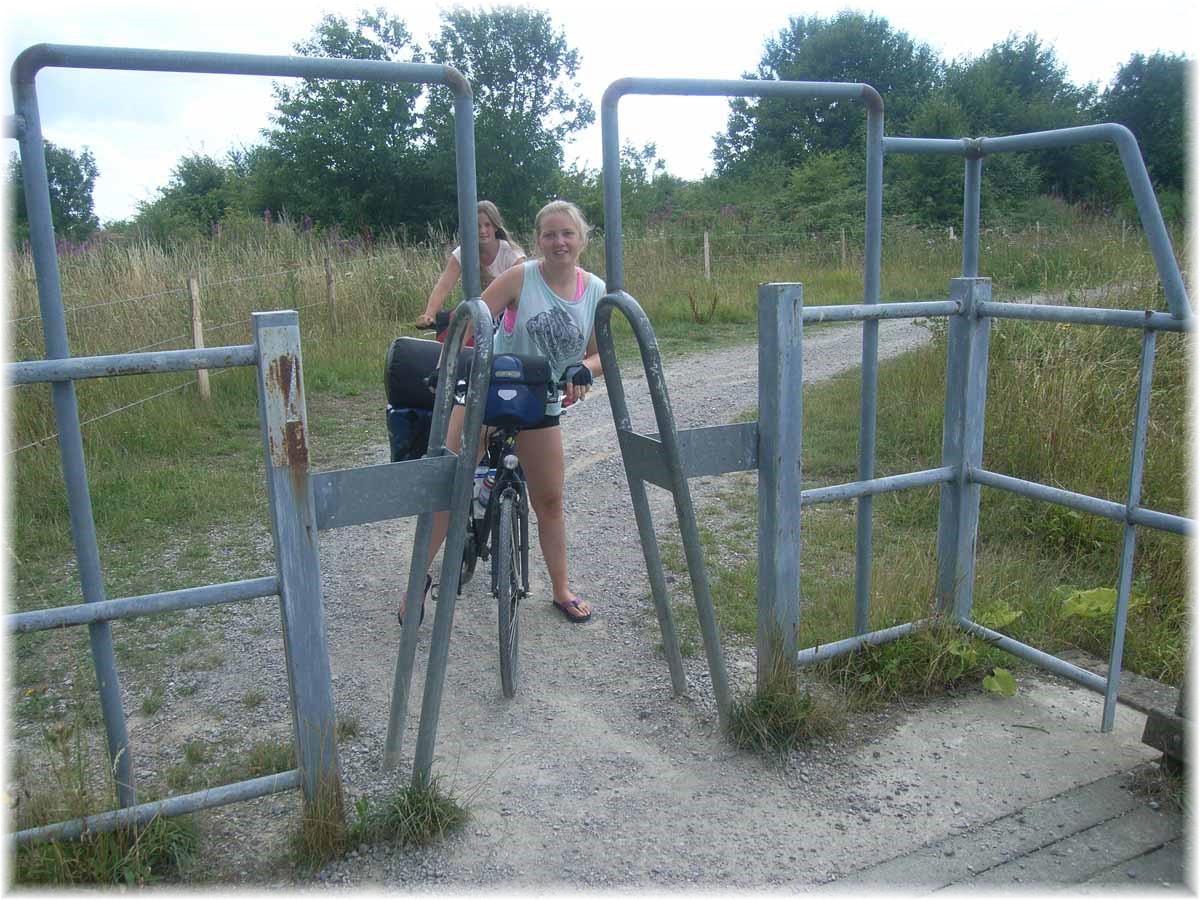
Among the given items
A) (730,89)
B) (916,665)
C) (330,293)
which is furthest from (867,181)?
(330,293)

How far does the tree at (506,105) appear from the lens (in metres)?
26.3

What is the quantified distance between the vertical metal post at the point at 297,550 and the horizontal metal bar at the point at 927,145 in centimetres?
203

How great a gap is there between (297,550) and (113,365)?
0.61 meters

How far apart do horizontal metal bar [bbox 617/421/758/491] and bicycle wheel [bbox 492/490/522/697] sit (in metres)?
0.67

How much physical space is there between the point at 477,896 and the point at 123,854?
0.86m

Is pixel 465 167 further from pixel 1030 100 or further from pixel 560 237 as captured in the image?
pixel 1030 100

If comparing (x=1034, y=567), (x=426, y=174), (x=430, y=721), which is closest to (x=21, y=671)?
(x=430, y=721)

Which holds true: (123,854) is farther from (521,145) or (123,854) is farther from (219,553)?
(521,145)

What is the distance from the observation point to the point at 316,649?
257 cm

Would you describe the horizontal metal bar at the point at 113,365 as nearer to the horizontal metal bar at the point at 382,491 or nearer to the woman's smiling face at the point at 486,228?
the horizontal metal bar at the point at 382,491

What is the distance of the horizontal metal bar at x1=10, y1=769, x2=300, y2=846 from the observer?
91.9 inches

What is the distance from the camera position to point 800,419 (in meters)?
3.13

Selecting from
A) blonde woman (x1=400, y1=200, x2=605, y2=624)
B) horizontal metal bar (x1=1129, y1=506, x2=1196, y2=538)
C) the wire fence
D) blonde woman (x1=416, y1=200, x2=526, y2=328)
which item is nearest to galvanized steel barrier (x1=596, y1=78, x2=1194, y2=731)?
horizontal metal bar (x1=1129, y1=506, x2=1196, y2=538)

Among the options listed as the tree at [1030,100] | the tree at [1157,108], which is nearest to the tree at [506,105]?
the tree at [1030,100]
